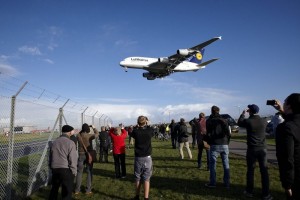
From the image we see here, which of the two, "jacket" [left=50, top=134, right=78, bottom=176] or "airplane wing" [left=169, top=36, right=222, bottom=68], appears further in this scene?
"airplane wing" [left=169, top=36, right=222, bottom=68]

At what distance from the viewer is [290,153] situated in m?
3.21

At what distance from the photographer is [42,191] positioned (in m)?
8.05

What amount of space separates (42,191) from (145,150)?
3.61m

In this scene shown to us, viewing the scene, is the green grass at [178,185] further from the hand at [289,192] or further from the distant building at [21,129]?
the hand at [289,192]

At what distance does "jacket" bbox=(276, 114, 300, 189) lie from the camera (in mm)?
3188

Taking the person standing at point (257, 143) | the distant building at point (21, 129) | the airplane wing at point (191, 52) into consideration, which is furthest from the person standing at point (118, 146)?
the airplane wing at point (191, 52)

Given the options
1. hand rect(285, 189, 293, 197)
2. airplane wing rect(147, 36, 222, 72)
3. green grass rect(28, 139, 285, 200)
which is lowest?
green grass rect(28, 139, 285, 200)

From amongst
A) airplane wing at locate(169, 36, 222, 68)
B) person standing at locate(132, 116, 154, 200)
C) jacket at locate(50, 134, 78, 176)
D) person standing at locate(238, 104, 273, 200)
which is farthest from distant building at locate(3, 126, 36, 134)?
airplane wing at locate(169, 36, 222, 68)

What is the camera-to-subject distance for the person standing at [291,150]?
3.19 metres

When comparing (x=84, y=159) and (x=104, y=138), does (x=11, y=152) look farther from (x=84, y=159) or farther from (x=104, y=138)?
(x=104, y=138)

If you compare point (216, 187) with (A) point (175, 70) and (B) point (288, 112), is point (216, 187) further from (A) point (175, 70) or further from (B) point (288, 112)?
(A) point (175, 70)

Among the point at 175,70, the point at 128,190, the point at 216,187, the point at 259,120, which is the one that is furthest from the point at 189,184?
the point at 175,70

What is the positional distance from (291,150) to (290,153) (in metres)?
0.03

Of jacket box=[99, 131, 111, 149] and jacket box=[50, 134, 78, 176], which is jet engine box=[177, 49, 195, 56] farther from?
jacket box=[50, 134, 78, 176]
